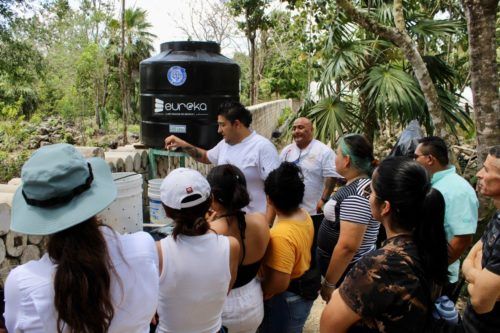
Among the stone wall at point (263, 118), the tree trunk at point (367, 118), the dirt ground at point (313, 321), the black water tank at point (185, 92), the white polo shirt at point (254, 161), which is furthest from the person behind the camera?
the stone wall at point (263, 118)

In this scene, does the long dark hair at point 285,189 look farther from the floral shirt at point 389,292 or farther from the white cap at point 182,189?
the floral shirt at point 389,292

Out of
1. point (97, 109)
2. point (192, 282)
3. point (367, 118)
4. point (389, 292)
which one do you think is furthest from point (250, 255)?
point (97, 109)

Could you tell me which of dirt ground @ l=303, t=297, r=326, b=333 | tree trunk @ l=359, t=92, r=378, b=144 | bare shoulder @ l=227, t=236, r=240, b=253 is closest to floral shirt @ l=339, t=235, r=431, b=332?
bare shoulder @ l=227, t=236, r=240, b=253

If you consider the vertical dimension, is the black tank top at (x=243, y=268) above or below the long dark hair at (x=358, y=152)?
below

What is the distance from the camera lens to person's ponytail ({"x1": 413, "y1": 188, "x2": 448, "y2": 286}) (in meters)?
1.48

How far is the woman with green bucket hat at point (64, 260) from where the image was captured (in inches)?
43.7

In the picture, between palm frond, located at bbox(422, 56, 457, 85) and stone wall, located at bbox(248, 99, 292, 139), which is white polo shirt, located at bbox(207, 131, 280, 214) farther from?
stone wall, located at bbox(248, 99, 292, 139)

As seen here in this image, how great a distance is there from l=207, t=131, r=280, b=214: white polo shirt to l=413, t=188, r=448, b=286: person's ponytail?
172cm

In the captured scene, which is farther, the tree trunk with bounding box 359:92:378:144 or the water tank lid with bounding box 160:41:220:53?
the tree trunk with bounding box 359:92:378:144

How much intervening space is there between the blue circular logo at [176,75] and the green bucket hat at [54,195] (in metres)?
2.48

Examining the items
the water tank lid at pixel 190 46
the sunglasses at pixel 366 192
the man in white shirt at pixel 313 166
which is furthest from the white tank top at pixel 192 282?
the water tank lid at pixel 190 46

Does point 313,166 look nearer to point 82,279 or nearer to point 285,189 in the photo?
point 285,189

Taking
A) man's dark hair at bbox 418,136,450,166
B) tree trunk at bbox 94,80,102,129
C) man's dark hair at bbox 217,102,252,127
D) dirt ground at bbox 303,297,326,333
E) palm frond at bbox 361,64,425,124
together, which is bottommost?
dirt ground at bbox 303,297,326,333

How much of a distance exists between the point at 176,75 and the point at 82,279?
8.92 ft
